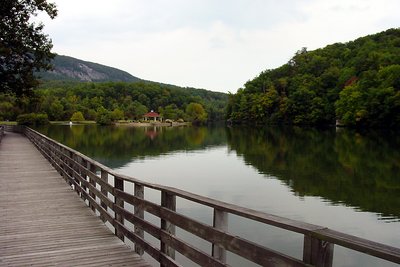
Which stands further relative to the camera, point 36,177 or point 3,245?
point 36,177

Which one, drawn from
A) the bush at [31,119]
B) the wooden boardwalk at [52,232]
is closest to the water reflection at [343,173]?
the wooden boardwalk at [52,232]

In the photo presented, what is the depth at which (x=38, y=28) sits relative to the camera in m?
25.5

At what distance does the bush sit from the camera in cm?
7950

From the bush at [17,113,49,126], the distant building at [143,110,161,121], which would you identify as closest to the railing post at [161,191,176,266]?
the bush at [17,113,49,126]

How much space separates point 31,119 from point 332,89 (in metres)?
74.4

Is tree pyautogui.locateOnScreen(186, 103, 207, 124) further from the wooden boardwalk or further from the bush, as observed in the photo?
the wooden boardwalk

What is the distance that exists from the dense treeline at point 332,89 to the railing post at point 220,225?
7166cm

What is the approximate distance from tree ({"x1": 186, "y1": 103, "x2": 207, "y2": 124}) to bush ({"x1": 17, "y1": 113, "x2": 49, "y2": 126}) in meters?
70.9

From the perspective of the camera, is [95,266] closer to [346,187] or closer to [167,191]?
[167,191]

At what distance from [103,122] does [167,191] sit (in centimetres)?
12926

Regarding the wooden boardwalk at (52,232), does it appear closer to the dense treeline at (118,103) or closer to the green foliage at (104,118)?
the dense treeline at (118,103)

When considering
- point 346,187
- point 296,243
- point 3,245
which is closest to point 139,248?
point 3,245

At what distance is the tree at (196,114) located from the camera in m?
159

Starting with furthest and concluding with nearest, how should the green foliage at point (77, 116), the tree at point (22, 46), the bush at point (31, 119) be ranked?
the green foliage at point (77, 116), the bush at point (31, 119), the tree at point (22, 46)
